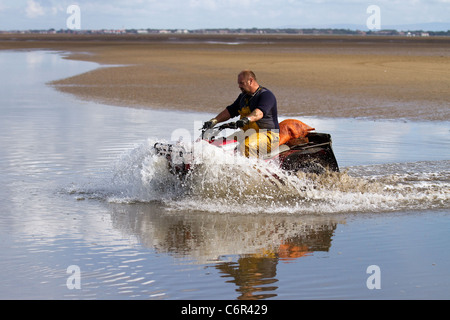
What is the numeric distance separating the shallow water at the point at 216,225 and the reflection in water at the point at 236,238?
2cm

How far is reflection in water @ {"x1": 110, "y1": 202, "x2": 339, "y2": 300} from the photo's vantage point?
6.59m

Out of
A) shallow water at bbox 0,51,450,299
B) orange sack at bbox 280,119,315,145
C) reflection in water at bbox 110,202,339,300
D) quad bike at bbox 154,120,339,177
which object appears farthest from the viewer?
orange sack at bbox 280,119,315,145

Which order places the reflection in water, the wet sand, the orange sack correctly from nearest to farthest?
the reflection in water, the orange sack, the wet sand

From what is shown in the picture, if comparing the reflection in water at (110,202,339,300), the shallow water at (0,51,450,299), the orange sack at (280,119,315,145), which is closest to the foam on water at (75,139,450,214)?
the shallow water at (0,51,450,299)

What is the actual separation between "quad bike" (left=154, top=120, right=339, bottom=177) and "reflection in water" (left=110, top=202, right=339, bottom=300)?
92 centimetres

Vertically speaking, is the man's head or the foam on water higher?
the man's head

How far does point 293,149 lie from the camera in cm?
1002

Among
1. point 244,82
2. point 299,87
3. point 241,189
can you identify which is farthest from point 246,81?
point 299,87

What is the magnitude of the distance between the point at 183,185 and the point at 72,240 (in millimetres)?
2178

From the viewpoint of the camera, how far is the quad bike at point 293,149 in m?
9.52

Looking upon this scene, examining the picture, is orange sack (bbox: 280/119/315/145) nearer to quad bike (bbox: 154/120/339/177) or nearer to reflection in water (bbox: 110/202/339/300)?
quad bike (bbox: 154/120/339/177)

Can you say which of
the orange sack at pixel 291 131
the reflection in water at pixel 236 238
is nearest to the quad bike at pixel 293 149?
the orange sack at pixel 291 131
